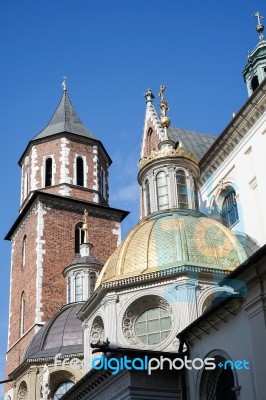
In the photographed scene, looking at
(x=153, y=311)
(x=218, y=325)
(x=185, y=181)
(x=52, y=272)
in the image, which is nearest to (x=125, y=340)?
(x=153, y=311)

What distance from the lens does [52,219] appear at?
29266 mm

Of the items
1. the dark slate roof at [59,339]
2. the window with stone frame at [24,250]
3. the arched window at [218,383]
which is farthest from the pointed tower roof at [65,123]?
the arched window at [218,383]

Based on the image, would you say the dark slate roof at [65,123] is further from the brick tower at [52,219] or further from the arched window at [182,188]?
the arched window at [182,188]

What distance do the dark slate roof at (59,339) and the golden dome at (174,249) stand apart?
532cm

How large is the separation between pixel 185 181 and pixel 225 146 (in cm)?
350

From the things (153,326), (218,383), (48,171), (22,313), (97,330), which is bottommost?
(218,383)

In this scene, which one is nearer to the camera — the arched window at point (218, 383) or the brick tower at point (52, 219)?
the arched window at point (218, 383)

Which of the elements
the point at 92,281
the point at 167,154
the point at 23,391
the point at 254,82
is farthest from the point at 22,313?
the point at 254,82

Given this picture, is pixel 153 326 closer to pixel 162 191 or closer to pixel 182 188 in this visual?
pixel 162 191

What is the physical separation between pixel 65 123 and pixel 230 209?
14.7m

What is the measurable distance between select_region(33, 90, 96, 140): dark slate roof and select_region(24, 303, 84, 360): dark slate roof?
41.2 ft

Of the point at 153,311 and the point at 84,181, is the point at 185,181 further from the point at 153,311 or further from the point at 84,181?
the point at 84,181

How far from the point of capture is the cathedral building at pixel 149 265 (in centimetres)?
1177

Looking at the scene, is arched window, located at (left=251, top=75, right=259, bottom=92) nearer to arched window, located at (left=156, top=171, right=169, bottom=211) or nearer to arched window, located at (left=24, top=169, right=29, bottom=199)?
arched window, located at (left=156, top=171, right=169, bottom=211)
